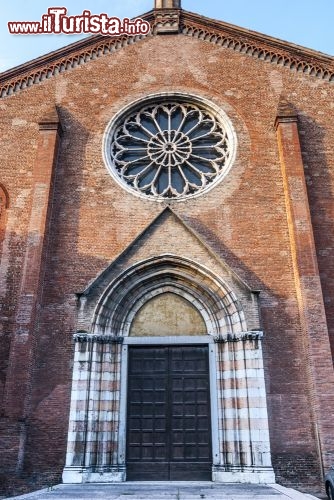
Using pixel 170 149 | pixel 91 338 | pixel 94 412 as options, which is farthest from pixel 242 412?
pixel 170 149

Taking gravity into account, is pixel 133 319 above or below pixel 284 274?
below

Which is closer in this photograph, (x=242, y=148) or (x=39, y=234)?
(x=39, y=234)

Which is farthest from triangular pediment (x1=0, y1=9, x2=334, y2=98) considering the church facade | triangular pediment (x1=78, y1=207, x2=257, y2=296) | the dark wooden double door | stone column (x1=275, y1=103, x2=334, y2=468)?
the dark wooden double door

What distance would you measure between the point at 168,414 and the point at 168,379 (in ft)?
2.62

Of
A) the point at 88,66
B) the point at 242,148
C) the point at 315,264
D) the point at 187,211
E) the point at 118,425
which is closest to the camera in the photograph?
the point at 118,425

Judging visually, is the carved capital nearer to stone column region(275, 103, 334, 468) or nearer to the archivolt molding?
the archivolt molding

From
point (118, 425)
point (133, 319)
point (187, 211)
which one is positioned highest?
point (187, 211)

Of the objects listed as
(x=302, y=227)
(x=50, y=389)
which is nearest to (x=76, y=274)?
(x=50, y=389)

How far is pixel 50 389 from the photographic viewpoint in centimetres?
1112

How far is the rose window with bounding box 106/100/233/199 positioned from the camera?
13.8m

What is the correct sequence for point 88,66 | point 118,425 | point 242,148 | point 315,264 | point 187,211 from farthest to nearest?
point 88,66 < point 242,148 < point 187,211 < point 315,264 < point 118,425

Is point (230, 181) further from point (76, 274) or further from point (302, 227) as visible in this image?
point (76, 274)

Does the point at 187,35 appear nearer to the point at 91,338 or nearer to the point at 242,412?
the point at 91,338

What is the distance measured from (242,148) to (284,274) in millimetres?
4046
